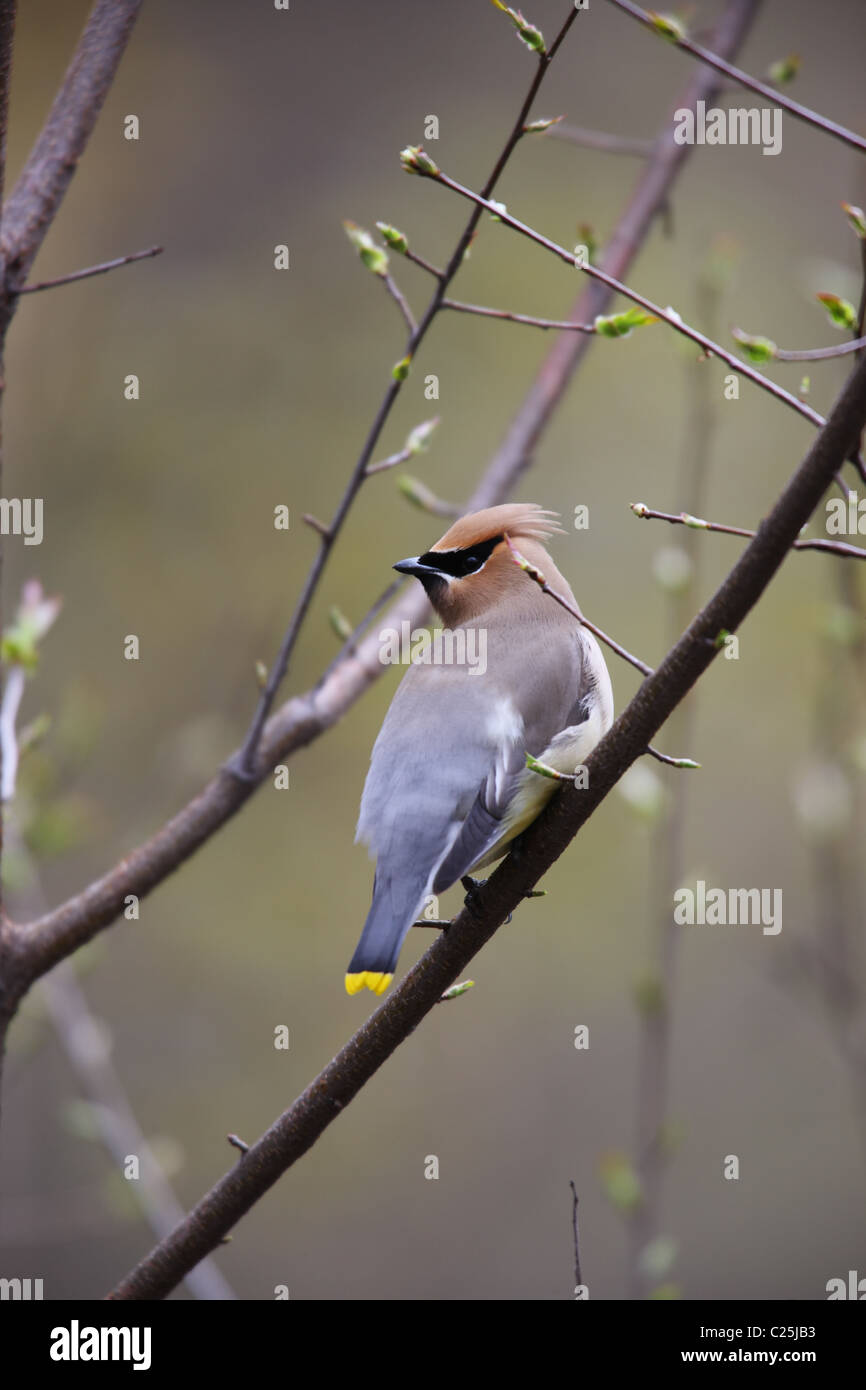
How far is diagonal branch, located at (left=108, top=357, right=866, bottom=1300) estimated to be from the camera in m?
2.05

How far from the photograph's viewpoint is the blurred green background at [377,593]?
23.1 ft

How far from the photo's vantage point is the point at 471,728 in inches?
114

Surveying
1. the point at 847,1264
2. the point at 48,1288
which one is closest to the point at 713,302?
the point at 847,1264

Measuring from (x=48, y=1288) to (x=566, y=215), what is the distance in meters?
6.00

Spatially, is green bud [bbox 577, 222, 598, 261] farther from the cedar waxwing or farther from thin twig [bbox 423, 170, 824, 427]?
thin twig [bbox 423, 170, 824, 427]

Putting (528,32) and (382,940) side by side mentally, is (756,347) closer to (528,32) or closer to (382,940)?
(528,32)

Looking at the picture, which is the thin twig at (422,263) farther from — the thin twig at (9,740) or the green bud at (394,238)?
the thin twig at (9,740)

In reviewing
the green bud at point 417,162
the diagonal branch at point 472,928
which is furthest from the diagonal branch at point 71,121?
the diagonal branch at point 472,928

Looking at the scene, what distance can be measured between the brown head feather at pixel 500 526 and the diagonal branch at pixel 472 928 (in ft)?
3.22

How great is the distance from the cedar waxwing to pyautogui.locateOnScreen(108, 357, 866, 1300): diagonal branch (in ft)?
0.69

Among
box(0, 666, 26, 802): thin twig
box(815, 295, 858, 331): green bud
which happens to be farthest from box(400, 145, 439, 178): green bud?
box(0, 666, 26, 802): thin twig

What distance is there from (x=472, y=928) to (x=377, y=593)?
16.0 ft

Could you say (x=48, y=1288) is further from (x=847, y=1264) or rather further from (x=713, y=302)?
(x=713, y=302)
